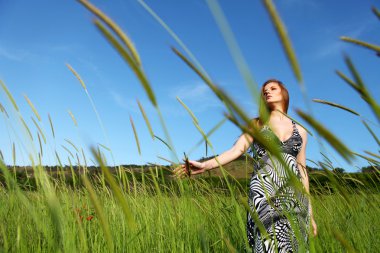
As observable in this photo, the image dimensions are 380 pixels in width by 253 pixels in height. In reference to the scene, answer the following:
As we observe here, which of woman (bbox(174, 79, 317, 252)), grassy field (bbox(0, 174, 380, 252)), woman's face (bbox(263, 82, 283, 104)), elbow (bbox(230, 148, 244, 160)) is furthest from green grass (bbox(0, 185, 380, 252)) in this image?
woman's face (bbox(263, 82, 283, 104))

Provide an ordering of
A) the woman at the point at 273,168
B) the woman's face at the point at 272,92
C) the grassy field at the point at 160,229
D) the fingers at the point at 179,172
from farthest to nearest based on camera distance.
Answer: the woman's face at the point at 272,92, the woman at the point at 273,168, the grassy field at the point at 160,229, the fingers at the point at 179,172

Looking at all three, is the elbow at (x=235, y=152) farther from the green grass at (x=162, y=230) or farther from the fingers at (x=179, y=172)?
the fingers at (x=179, y=172)

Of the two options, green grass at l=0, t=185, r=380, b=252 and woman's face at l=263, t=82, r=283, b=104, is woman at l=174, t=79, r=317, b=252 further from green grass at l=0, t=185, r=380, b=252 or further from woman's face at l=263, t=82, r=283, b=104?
green grass at l=0, t=185, r=380, b=252

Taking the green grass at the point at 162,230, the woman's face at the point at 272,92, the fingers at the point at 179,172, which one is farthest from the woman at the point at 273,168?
the fingers at the point at 179,172

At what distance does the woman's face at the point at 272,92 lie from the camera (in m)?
3.54

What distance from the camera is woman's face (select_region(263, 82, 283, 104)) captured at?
11.6ft

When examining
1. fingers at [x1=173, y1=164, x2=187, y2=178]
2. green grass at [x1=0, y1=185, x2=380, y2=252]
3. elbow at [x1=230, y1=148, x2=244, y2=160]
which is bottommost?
green grass at [x1=0, y1=185, x2=380, y2=252]

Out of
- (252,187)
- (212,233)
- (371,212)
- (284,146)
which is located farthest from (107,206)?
(371,212)

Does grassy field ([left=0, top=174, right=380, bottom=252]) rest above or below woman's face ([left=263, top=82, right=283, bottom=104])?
below

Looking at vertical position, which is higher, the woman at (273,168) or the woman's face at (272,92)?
the woman's face at (272,92)

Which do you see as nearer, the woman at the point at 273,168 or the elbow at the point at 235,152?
the woman at the point at 273,168

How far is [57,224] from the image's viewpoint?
0.84 metres

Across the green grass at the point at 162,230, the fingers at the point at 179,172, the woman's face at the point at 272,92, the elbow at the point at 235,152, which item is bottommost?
the green grass at the point at 162,230

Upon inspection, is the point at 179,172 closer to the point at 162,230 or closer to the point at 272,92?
the point at 162,230
